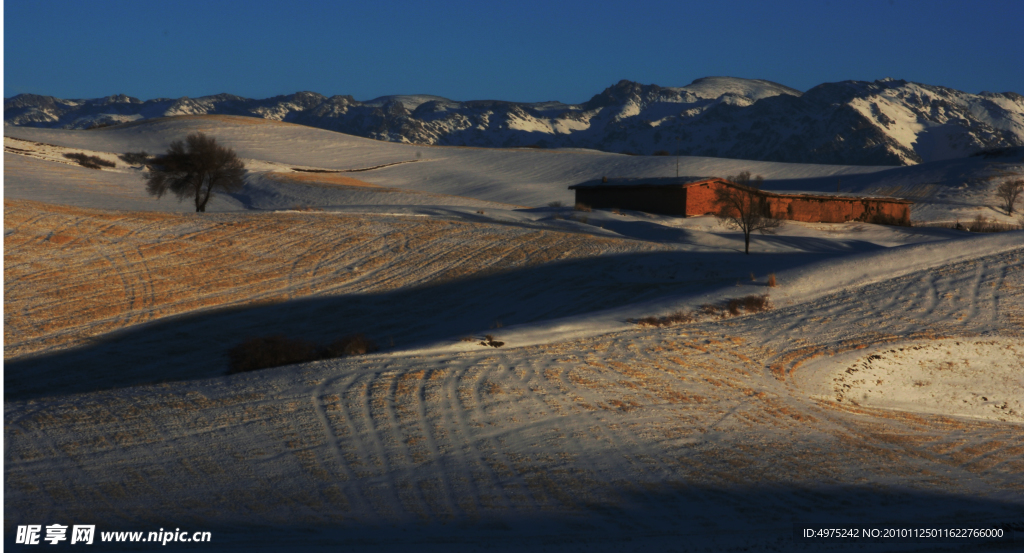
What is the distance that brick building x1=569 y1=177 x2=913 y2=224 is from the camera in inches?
1688

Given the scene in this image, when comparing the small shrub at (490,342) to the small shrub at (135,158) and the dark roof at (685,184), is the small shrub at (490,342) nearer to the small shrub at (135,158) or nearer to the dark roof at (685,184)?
the dark roof at (685,184)

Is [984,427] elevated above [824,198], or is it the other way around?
[824,198]

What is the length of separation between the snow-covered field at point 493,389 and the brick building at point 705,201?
1492 centimetres

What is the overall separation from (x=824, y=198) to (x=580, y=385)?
41916 millimetres

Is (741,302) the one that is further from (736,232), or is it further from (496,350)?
(736,232)

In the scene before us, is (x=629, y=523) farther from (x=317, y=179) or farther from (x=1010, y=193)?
(x=1010, y=193)

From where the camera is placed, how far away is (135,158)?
218 feet

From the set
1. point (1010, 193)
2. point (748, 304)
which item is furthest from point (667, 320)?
point (1010, 193)

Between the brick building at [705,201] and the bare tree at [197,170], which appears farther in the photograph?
the brick building at [705,201]

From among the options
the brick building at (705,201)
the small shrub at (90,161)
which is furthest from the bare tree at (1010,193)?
the small shrub at (90,161)

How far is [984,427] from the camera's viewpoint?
1191 cm

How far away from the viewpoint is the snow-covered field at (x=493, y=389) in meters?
7.42

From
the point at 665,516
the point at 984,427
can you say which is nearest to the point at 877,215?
the point at 984,427

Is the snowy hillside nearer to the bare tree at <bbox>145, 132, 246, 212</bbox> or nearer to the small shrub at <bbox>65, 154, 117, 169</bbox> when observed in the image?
the small shrub at <bbox>65, 154, 117, 169</bbox>
